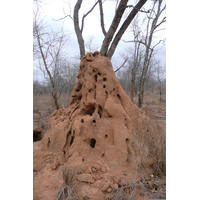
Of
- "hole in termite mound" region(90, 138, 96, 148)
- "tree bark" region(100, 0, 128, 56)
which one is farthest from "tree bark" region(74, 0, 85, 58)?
"hole in termite mound" region(90, 138, 96, 148)

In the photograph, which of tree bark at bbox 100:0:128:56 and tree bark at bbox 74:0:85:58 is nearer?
tree bark at bbox 100:0:128:56

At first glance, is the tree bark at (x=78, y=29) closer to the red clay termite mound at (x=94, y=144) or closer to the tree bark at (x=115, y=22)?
the tree bark at (x=115, y=22)

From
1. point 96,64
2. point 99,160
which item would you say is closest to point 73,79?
point 96,64

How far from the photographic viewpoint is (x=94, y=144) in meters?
2.74

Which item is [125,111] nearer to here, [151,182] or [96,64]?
[96,64]

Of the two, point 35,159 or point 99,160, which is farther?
point 35,159

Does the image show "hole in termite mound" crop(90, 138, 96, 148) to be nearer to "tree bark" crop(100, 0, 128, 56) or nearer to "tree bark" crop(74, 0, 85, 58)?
"tree bark" crop(100, 0, 128, 56)

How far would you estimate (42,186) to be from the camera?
2256 mm

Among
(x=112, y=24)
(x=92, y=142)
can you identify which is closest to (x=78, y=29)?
(x=112, y=24)

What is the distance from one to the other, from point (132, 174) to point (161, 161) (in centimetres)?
44

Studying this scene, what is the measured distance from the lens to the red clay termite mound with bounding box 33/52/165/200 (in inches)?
85.3

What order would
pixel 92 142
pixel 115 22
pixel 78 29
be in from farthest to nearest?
pixel 78 29 < pixel 115 22 < pixel 92 142

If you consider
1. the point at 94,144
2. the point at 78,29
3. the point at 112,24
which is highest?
the point at 78,29

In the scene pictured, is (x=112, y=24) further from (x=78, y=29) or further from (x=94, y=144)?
(x=94, y=144)
